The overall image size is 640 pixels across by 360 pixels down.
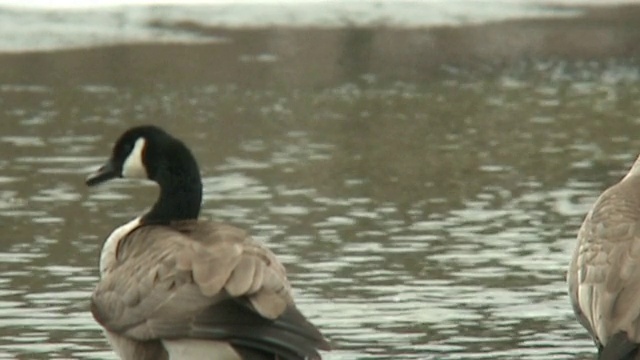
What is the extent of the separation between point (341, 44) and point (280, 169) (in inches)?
461

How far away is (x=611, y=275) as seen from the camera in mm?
7461

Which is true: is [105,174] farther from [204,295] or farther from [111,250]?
[204,295]

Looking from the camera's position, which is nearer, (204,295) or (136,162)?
(204,295)

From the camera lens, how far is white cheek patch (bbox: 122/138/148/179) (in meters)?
8.81

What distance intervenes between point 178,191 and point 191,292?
4.66 ft

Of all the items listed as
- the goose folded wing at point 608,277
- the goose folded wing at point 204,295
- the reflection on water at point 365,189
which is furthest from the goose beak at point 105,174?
the goose folded wing at point 608,277

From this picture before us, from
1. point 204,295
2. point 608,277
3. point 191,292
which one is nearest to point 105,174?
point 191,292

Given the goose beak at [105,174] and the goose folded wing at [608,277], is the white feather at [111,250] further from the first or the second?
the goose folded wing at [608,277]

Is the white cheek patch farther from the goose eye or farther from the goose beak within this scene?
the goose beak

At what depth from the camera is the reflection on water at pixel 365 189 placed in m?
9.90

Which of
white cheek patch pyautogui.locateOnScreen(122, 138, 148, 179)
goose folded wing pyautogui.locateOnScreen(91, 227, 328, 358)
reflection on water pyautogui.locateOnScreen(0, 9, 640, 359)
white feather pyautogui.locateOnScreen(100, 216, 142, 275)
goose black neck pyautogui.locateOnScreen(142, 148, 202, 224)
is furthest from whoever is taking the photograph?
reflection on water pyautogui.locateOnScreen(0, 9, 640, 359)

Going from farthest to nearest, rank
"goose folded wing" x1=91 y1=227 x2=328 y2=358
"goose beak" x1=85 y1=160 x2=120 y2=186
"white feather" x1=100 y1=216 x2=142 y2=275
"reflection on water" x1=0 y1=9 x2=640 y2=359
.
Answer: "reflection on water" x1=0 y1=9 x2=640 y2=359, "goose beak" x1=85 y1=160 x2=120 y2=186, "white feather" x1=100 y1=216 x2=142 y2=275, "goose folded wing" x1=91 y1=227 x2=328 y2=358

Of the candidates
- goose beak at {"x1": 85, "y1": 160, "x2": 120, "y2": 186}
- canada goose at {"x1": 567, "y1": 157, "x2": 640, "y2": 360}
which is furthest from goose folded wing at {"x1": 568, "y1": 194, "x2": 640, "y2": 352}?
goose beak at {"x1": 85, "y1": 160, "x2": 120, "y2": 186}

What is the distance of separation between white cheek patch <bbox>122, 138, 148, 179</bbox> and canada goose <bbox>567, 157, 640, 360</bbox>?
2150mm
